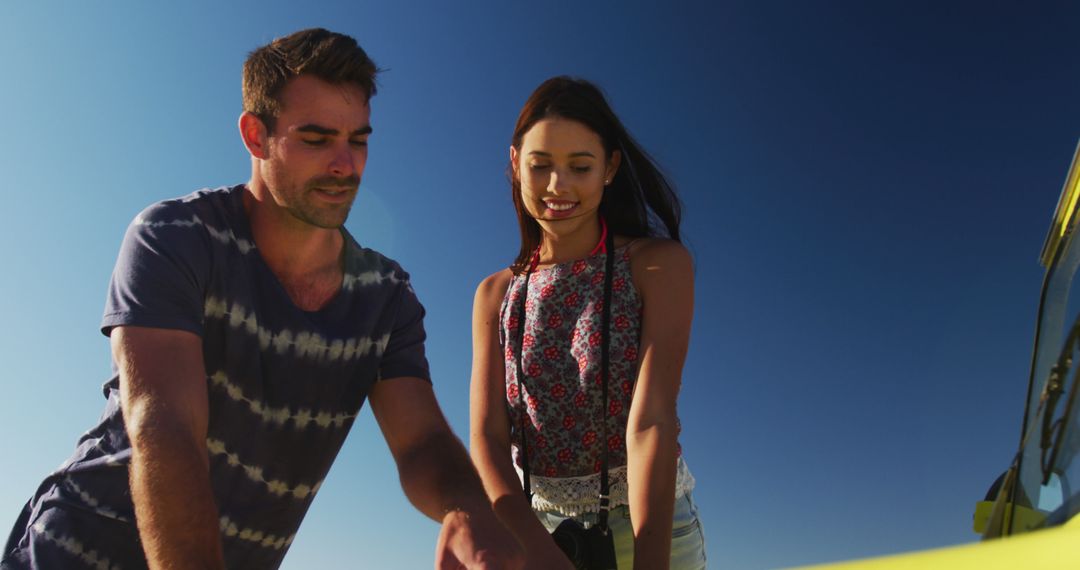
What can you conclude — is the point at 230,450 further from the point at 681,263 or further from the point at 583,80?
the point at 583,80

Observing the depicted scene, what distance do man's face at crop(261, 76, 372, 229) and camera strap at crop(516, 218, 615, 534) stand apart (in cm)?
70

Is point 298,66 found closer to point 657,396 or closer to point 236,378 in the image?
point 236,378

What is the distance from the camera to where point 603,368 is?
247 centimetres

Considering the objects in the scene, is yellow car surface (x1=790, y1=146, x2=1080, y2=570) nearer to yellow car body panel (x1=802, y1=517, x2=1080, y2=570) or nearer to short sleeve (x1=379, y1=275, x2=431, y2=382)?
yellow car body panel (x1=802, y1=517, x2=1080, y2=570)

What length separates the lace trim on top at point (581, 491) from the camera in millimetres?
2463

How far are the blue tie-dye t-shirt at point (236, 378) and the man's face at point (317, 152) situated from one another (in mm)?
171

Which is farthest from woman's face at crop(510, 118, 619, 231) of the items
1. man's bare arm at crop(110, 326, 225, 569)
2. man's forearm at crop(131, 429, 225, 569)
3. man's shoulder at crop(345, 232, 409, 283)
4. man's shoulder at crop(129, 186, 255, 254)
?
man's forearm at crop(131, 429, 225, 569)

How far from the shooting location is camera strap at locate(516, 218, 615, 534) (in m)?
2.39

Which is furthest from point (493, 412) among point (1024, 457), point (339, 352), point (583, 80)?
point (1024, 457)

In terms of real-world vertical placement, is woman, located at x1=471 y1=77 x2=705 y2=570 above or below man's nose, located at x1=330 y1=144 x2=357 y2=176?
below

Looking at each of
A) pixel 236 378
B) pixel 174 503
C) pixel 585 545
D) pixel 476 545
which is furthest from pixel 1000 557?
pixel 236 378

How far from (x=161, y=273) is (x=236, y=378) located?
0.37 meters

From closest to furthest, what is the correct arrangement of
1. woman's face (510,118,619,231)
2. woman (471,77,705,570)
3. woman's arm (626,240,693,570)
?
1. woman's arm (626,240,693,570)
2. woman (471,77,705,570)
3. woman's face (510,118,619,231)

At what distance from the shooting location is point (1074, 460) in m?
1.07
